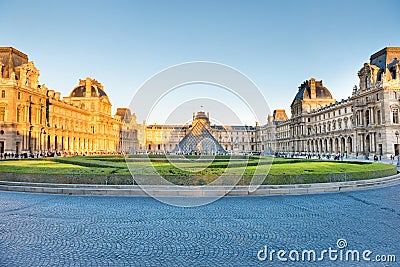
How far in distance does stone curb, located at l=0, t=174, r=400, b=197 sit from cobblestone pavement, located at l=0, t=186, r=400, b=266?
2.75ft

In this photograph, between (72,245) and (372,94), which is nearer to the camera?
(72,245)

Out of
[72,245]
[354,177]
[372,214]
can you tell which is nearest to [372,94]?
[354,177]

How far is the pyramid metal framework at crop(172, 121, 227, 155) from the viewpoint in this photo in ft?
155

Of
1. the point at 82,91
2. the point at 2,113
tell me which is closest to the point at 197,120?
the point at 2,113

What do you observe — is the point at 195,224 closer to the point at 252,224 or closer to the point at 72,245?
the point at 252,224

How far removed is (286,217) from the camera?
24.5ft

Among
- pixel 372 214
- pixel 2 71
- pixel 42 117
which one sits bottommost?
pixel 372 214

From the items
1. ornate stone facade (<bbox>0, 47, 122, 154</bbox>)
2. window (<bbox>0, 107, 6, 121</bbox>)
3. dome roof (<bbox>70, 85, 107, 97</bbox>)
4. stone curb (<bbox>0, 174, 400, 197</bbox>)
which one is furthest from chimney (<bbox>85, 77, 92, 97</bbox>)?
stone curb (<bbox>0, 174, 400, 197</bbox>)

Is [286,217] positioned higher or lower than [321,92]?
lower

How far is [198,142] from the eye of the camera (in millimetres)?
48625

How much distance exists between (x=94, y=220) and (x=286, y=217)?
5.13 metres

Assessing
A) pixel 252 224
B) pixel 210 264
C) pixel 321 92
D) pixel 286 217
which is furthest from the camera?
pixel 321 92

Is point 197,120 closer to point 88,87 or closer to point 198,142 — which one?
point 198,142

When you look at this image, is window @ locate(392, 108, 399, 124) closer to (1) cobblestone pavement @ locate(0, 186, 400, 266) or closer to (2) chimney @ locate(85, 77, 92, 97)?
(1) cobblestone pavement @ locate(0, 186, 400, 266)
